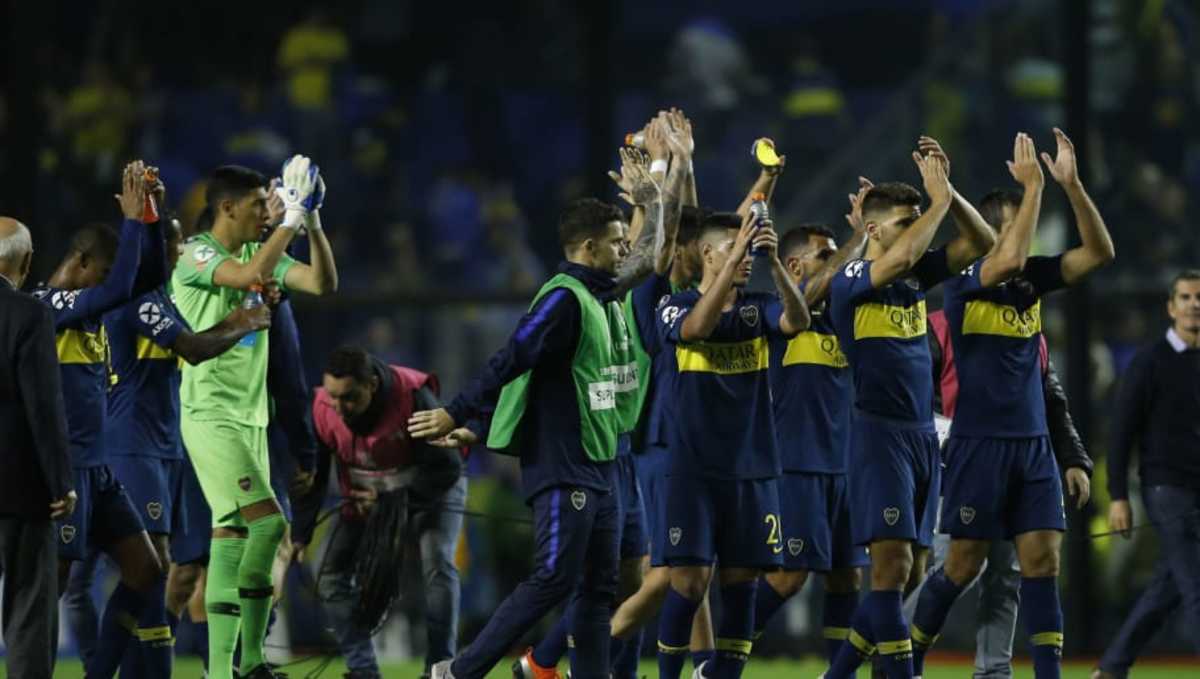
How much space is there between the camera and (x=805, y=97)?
1533 centimetres

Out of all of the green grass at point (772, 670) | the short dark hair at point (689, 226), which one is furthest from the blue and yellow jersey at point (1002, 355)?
the green grass at point (772, 670)

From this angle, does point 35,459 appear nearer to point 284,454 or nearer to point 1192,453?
point 284,454

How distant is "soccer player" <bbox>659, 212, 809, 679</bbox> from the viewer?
919 cm

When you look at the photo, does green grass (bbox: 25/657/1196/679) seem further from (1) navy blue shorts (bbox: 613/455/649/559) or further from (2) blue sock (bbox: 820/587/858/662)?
(1) navy blue shorts (bbox: 613/455/649/559)

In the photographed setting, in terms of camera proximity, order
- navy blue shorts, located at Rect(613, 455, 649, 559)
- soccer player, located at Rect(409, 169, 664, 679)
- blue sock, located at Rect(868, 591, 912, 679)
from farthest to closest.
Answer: navy blue shorts, located at Rect(613, 455, 649, 559), blue sock, located at Rect(868, 591, 912, 679), soccer player, located at Rect(409, 169, 664, 679)

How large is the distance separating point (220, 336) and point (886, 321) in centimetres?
296

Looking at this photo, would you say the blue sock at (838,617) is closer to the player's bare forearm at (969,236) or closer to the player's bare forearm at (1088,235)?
the player's bare forearm at (969,236)

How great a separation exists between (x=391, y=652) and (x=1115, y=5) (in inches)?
263

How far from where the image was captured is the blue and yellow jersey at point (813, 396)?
33.5ft

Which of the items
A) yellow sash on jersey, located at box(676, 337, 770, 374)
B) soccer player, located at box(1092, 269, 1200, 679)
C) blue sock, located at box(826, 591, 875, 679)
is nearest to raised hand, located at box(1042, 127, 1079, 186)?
yellow sash on jersey, located at box(676, 337, 770, 374)

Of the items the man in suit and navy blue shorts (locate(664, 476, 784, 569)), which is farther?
navy blue shorts (locate(664, 476, 784, 569))

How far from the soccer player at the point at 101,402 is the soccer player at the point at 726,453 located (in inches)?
88.8

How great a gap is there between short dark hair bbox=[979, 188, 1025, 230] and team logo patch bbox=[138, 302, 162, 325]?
12.6ft

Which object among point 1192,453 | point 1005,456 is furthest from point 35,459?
point 1192,453
